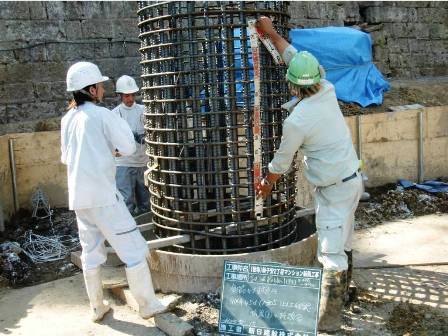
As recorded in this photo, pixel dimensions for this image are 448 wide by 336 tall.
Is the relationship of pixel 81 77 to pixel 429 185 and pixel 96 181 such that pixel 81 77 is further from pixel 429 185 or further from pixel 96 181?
pixel 429 185

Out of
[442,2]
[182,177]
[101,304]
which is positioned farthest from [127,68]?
[442,2]

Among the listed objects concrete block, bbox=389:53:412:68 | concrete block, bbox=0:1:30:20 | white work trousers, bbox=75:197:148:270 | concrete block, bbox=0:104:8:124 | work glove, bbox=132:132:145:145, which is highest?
concrete block, bbox=0:1:30:20

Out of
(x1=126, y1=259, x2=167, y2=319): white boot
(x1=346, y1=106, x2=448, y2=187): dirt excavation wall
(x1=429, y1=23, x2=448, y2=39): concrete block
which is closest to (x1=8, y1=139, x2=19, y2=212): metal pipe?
(x1=126, y1=259, x2=167, y2=319): white boot

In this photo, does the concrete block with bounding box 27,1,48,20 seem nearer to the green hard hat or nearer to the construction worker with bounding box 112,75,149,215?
the construction worker with bounding box 112,75,149,215

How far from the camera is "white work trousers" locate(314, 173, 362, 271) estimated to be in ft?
12.5

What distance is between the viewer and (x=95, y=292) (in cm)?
403

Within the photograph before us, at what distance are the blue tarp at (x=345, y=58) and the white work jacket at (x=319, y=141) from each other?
5495 mm

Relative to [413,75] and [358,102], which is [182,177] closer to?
[358,102]

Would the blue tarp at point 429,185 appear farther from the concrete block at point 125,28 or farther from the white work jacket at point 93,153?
the white work jacket at point 93,153

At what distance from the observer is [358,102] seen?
941 cm

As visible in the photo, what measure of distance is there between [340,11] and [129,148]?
8.81m

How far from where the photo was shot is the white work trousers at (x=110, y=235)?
387 centimetres

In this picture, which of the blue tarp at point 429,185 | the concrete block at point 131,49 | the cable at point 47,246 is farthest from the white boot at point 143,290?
the concrete block at point 131,49

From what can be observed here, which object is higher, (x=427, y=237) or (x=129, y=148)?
(x=129, y=148)
